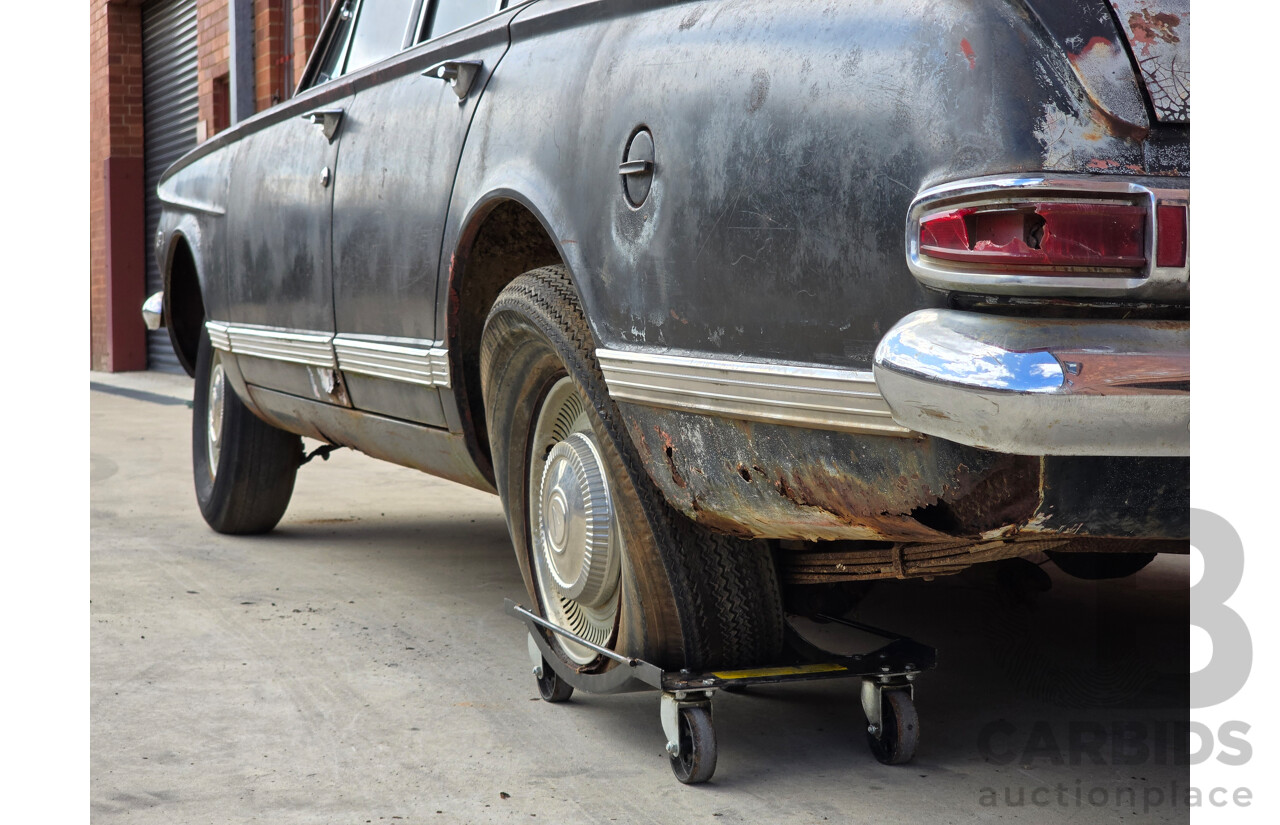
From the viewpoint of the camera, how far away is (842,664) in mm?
2383

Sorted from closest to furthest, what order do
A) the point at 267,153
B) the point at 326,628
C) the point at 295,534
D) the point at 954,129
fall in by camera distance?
the point at 954,129, the point at 326,628, the point at 267,153, the point at 295,534

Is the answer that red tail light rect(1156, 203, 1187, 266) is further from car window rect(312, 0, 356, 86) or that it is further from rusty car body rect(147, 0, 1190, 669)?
car window rect(312, 0, 356, 86)

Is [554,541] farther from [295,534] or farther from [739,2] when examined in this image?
[295,534]

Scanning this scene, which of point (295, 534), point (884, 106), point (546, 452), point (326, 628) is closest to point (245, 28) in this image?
point (295, 534)

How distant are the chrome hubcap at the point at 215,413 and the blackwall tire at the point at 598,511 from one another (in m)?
2.46

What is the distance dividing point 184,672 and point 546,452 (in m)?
1.13

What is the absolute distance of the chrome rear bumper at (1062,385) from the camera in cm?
150

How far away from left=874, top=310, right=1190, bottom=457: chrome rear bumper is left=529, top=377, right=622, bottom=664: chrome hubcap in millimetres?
975

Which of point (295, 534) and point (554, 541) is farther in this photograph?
point (295, 534)

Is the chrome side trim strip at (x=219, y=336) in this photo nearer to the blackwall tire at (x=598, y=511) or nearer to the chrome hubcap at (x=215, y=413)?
the chrome hubcap at (x=215, y=413)

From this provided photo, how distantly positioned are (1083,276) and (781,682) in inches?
41.4

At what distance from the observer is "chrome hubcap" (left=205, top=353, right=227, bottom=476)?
490cm

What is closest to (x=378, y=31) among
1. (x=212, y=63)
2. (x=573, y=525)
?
(x=573, y=525)

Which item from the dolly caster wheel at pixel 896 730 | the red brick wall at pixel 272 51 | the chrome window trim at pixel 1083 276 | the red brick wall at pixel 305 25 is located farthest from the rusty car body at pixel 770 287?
the red brick wall at pixel 272 51
